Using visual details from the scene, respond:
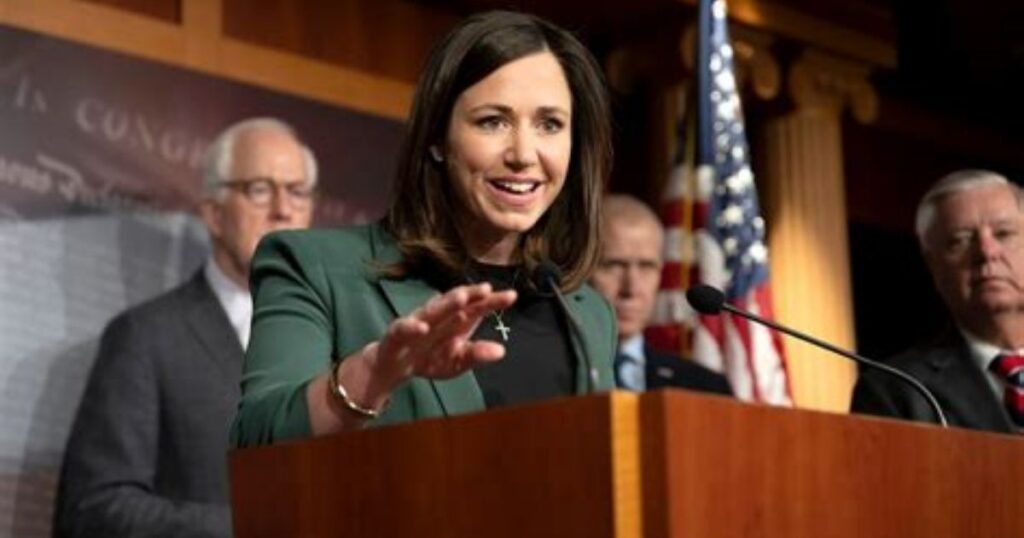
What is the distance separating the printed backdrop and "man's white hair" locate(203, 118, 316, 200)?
0.22 meters

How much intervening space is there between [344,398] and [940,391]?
2.27 metres

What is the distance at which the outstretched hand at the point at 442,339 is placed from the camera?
1.84 meters

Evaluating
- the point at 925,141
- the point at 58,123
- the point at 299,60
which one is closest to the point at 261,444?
the point at 58,123

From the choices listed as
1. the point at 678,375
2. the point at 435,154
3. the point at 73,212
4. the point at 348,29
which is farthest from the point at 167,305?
the point at 435,154

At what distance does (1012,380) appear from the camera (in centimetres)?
408

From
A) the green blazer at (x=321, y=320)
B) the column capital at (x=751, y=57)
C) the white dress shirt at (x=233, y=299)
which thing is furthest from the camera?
the column capital at (x=751, y=57)

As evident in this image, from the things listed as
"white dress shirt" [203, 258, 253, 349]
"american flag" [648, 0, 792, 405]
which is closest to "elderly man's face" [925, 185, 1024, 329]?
"american flag" [648, 0, 792, 405]

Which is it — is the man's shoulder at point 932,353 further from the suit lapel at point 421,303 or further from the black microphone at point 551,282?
the suit lapel at point 421,303

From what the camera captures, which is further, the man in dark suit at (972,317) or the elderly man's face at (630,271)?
the elderly man's face at (630,271)

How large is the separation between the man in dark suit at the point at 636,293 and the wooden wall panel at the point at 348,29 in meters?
0.84

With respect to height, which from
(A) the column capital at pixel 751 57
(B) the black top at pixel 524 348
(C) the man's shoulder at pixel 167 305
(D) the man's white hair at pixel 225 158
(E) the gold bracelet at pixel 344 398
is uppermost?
(A) the column capital at pixel 751 57

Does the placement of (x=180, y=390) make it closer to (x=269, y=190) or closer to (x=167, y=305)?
(x=167, y=305)

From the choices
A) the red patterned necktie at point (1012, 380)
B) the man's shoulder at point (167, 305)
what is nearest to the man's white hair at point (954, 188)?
the red patterned necktie at point (1012, 380)

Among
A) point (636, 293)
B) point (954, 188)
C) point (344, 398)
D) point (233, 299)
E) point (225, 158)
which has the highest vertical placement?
point (225, 158)
